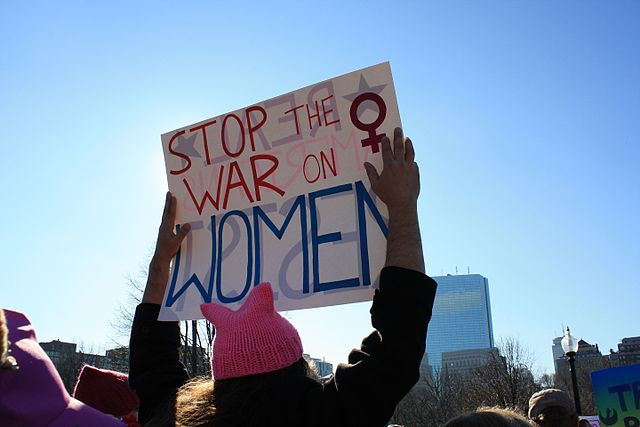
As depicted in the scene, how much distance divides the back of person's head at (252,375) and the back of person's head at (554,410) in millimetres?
2598

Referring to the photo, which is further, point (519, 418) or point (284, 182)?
point (284, 182)

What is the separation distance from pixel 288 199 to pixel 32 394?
1734 millimetres

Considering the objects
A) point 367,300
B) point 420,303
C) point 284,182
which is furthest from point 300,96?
point 420,303

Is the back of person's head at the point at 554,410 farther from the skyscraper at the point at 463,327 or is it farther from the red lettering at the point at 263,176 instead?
the skyscraper at the point at 463,327

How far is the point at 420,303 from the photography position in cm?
189

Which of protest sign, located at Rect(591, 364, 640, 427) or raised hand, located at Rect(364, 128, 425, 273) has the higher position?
raised hand, located at Rect(364, 128, 425, 273)

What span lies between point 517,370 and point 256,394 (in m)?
31.2

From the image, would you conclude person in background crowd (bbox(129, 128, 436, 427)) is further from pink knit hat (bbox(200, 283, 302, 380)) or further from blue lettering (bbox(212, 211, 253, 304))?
blue lettering (bbox(212, 211, 253, 304))

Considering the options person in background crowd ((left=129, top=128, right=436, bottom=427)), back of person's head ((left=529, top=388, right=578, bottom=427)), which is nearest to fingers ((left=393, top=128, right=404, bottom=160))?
person in background crowd ((left=129, top=128, right=436, bottom=427))

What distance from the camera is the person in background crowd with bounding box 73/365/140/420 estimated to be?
10.9 feet

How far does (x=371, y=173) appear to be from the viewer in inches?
106

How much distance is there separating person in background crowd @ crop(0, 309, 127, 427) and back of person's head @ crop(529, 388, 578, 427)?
10.3ft

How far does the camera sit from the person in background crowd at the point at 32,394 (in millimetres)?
1444

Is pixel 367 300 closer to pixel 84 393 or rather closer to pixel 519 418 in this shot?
pixel 519 418
